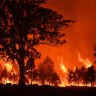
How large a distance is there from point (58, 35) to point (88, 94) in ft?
67.1

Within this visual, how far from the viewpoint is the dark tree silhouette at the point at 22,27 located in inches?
2047

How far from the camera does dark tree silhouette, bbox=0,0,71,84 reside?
5200cm

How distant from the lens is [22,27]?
171ft

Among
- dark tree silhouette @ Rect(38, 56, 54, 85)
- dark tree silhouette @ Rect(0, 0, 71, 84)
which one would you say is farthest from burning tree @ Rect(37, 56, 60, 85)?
dark tree silhouette @ Rect(0, 0, 71, 84)

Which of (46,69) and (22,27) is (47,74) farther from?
(22,27)

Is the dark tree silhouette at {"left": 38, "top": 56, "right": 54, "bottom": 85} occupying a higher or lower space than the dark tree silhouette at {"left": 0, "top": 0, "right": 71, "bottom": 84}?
higher

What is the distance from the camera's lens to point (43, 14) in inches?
2069

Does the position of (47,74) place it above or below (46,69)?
below

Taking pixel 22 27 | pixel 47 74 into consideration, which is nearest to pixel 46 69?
pixel 47 74

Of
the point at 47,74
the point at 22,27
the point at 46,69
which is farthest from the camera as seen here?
the point at 46,69

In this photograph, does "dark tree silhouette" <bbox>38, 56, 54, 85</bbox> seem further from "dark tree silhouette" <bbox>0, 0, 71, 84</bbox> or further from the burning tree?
"dark tree silhouette" <bbox>0, 0, 71, 84</bbox>

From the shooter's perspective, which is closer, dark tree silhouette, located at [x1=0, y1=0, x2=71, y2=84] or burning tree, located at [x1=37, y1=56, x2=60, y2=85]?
dark tree silhouette, located at [x1=0, y1=0, x2=71, y2=84]

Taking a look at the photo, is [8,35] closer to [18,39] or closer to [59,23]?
[18,39]

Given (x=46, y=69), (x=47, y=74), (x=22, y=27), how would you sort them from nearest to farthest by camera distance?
(x=22, y=27) → (x=47, y=74) → (x=46, y=69)
